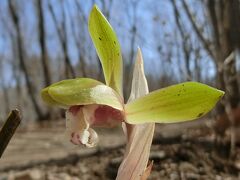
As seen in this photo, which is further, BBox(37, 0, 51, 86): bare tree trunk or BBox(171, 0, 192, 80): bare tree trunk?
BBox(37, 0, 51, 86): bare tree trunk

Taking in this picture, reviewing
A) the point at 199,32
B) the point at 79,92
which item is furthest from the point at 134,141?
the point at 199,32

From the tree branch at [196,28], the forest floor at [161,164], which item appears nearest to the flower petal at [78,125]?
the forest floor at [161,164]

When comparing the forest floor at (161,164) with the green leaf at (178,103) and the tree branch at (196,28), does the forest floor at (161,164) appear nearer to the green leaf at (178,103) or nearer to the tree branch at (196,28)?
the tree branch at (196,28)

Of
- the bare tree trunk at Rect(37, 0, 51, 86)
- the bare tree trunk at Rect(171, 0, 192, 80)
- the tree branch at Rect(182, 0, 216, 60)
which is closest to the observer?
the tree branch at Rect(182, 0, 216, 60)

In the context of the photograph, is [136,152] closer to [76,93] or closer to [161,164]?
[76,93]

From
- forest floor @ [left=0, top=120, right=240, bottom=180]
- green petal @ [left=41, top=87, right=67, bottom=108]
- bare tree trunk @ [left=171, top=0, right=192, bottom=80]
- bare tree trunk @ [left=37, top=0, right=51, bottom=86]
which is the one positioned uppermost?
green petal @ [left=41, top=87, right=67, bottom=108]

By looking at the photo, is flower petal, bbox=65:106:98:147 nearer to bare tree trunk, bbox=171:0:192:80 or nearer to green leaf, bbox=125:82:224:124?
green leaf, bbox=125:82:224:124

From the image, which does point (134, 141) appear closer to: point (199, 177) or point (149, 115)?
point (149, 115)


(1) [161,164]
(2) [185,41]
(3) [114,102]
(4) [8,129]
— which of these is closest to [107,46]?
(3) [114,102]

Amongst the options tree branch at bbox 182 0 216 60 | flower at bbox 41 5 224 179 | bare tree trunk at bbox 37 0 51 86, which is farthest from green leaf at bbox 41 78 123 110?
bare tree trunk at bbox 37 0 51 86

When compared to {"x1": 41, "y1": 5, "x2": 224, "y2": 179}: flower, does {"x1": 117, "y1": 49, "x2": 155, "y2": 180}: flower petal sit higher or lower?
lower
